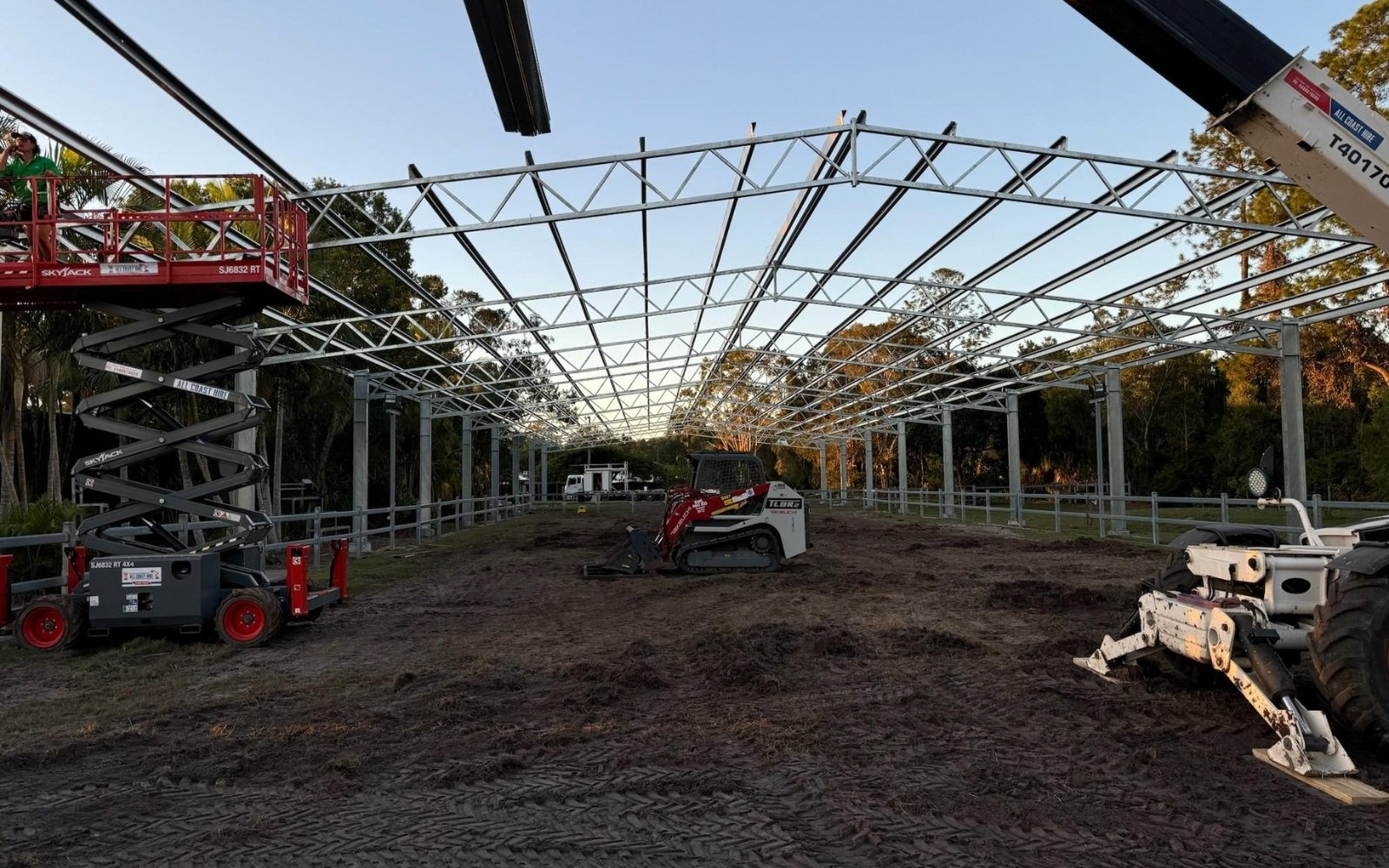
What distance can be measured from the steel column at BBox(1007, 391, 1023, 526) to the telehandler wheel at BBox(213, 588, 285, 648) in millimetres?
21945

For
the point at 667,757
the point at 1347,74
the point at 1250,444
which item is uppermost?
the point at 1347,74

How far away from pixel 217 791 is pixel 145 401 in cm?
605

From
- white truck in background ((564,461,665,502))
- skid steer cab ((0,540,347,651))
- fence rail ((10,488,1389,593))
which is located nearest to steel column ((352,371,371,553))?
fence rail ((10,488,1389,593))

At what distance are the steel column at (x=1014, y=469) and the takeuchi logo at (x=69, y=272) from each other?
23.6 m

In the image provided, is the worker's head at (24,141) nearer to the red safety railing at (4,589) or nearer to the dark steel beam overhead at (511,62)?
the red safety railing at (4,589)

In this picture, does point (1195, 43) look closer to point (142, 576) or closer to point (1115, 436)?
point (142, 576)

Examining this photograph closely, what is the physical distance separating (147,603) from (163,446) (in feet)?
5.52

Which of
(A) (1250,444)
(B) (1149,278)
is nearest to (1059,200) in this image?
(B) (1149,278)

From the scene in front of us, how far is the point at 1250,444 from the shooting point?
39.9m

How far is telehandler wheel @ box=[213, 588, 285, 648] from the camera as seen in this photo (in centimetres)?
893

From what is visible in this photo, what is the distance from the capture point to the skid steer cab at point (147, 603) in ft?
28.1

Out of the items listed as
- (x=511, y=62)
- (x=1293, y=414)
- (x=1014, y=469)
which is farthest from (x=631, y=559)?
(x=1014, y=469)

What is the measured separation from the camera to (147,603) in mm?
8633

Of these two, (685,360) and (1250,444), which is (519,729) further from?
(1250,444)
